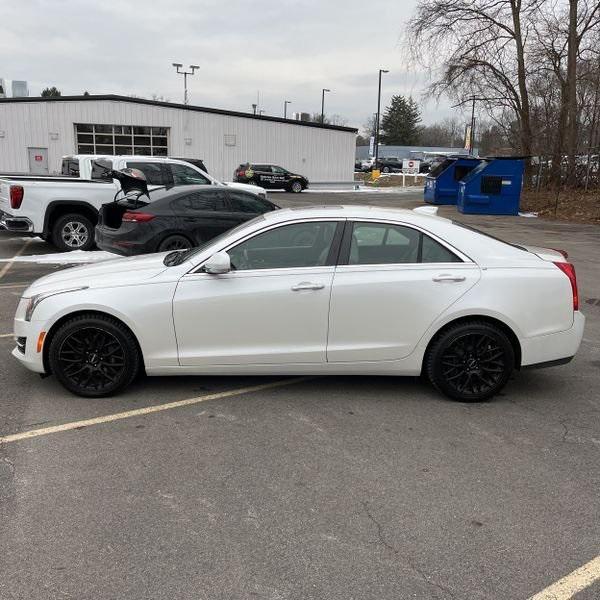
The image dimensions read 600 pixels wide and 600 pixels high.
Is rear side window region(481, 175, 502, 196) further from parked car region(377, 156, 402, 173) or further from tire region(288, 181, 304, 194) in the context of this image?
parked car region(377, 156, 402, 173)

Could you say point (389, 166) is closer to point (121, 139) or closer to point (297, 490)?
point (121, 139)

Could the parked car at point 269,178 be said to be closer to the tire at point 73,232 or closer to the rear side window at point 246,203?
the tire at point 73,232

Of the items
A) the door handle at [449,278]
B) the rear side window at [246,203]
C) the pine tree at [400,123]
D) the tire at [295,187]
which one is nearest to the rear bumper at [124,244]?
the rear side window at [246,203]

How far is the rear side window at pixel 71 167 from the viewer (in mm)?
14953

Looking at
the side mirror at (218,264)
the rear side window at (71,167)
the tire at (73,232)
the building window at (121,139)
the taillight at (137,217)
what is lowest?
the tire at (73,232)

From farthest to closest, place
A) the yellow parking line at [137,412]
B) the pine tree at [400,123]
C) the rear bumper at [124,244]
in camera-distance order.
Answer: the pine tree at [400,123] < the rear bumper at [124,244] < the yellow parking line at [137,412]

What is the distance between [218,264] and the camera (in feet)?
14.6

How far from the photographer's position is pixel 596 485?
11.7 feet

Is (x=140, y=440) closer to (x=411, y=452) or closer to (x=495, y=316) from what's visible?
(x=411, y=452)

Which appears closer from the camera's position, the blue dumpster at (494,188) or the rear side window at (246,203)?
the rear side window at (246,203)

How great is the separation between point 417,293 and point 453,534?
1957mm

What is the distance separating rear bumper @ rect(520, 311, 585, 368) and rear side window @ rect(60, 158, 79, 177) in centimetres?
1293

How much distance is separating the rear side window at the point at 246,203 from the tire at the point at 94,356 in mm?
5457

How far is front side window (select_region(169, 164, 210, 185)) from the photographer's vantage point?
13.8m
